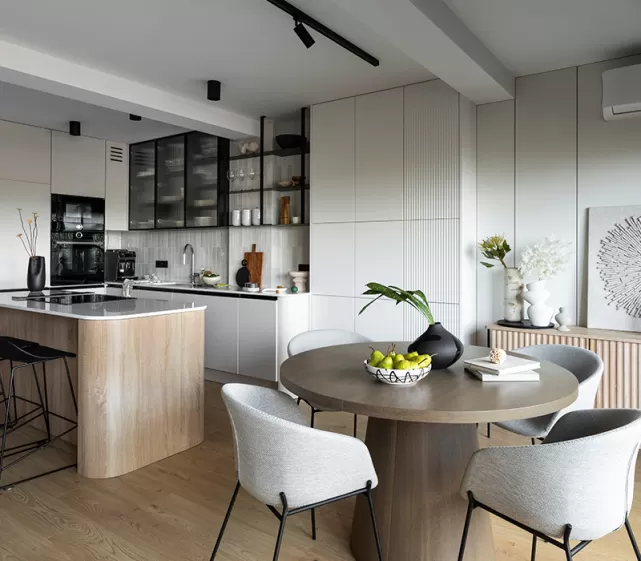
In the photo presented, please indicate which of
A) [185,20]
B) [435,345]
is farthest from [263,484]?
[185,20]

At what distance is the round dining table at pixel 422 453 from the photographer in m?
1.79

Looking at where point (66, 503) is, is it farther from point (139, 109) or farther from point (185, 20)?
point (139, 109)

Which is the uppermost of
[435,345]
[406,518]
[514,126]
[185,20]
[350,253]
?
[185,20]

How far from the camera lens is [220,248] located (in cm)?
561

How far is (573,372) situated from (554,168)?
178 centimetres

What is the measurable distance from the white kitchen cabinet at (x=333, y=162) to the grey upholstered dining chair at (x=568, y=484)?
3.01 metres

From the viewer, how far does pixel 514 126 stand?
3.90 metres

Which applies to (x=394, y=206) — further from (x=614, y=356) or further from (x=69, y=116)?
(x=69, y=116)

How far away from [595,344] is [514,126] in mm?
1686

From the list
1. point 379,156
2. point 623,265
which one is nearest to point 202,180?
point 379,156

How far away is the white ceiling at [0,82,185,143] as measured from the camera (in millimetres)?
4505

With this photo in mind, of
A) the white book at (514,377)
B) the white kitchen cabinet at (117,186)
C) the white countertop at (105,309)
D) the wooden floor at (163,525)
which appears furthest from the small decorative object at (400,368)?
the white kitchen cabinet at (117,186)

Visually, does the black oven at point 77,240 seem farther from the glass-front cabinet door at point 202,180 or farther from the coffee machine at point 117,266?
the glass-front cabinet door at point 202,180

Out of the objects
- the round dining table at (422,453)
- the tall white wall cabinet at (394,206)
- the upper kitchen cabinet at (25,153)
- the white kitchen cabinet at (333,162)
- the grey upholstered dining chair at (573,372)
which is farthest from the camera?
the upper kitchen cabinet at (25,153)
